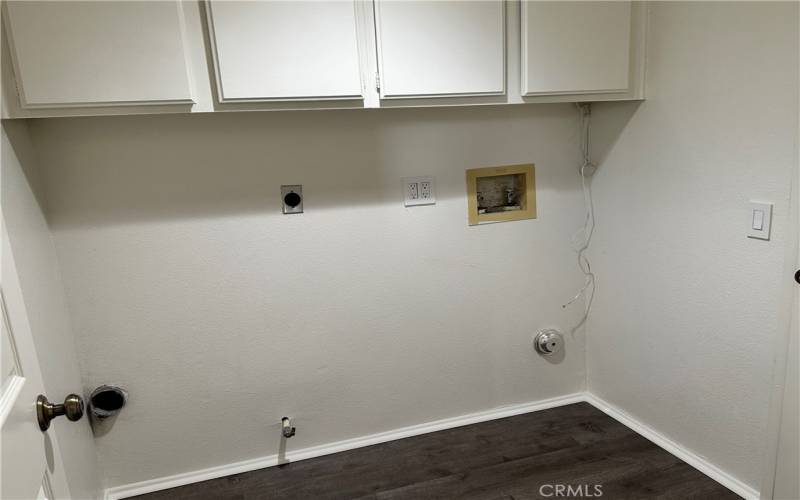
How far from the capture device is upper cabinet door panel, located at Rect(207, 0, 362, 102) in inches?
Answer: 57.7

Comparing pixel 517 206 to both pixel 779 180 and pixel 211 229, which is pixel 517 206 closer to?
pixel 779 180

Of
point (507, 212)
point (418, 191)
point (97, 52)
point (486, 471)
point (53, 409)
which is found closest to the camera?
point (53, 409)

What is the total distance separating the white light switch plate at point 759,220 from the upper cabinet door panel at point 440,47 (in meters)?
0.87

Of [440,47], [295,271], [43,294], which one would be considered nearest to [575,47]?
[440,47]

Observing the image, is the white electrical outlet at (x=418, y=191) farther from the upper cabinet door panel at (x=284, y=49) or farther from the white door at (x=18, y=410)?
the white door at (x=18, y=410)

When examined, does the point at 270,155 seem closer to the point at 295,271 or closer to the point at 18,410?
the point at 295,271

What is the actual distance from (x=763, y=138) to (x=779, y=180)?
5.2 inches

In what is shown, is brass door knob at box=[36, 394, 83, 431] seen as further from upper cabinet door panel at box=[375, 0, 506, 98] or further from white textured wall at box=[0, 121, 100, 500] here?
upper cabinet door panel at box=[375, 0, 506, 98]

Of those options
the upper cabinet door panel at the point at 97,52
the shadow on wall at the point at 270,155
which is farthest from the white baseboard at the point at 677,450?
the upper cabinet door panel at the point at 97,52

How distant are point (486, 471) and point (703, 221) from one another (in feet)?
3.82

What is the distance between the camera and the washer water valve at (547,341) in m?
2.27

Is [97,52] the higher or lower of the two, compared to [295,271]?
higher

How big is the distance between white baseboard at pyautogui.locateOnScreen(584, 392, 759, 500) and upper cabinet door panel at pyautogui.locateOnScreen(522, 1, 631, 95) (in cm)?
134

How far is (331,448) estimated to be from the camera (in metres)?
2.09
